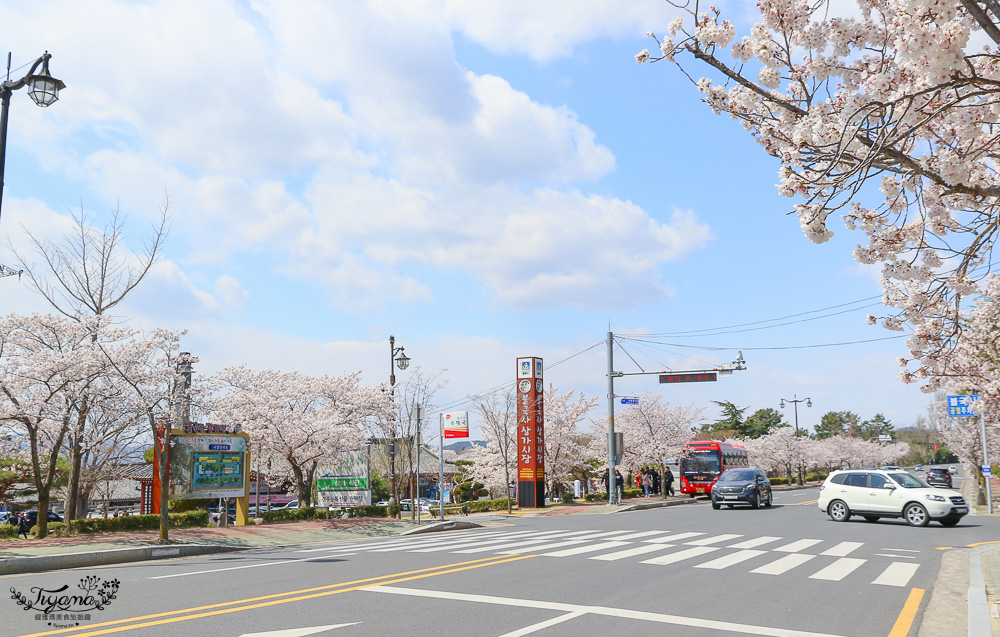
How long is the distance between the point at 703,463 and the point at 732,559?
2973cm

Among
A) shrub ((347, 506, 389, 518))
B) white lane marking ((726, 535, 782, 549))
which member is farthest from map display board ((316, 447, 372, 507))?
white lane marking ((726, 535, 782, 549))

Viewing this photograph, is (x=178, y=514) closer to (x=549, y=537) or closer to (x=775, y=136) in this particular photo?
(x=549, y=537)

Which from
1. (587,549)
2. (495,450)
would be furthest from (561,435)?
(587,549)

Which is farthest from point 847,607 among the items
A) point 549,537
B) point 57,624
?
point 549,537

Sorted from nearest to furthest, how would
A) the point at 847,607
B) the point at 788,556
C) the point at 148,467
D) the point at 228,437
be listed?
the point at 847,607 < the point at 788,556 < the point at 228,437 < the point at 148,467

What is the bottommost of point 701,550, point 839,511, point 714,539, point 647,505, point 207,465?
point 647,505

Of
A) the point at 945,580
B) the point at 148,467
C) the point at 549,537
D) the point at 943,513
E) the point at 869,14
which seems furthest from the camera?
the point at 148,467

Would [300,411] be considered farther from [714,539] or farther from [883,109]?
[883,109]

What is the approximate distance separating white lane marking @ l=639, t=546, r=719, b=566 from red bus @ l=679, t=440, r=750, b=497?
2718 cm

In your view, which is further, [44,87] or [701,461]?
[701,461]

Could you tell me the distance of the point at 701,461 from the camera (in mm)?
41875

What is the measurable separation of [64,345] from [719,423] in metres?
90.6

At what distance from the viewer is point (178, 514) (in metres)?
22.0

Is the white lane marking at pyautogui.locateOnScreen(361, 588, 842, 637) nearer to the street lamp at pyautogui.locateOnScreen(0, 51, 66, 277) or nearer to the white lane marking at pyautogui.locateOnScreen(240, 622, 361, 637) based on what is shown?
the white lane marking at pyautogui.locateOnScreen(240, 622, 361, 637)
